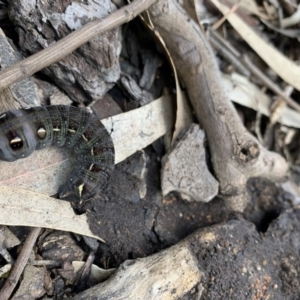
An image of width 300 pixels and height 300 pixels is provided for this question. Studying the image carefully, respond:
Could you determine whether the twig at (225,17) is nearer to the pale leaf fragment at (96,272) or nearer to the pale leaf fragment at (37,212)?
the pale leaf fragment at (37,212)

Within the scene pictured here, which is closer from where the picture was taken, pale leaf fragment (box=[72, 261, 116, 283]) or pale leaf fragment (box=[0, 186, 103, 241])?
pale leaf fragment (box=[0, 186, 103, 241])

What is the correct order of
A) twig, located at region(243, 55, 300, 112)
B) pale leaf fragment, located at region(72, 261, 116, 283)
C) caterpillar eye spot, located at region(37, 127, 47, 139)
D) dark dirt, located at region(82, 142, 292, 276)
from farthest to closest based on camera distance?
twig, located at region(243, 55, 300, 112), dark dirt, located at region(82, 142, 292, 276), pale leaf fragment, located at region(72, 261, 116, 283), caterpillar eye spot, located at region(37, 127, 47, 139)

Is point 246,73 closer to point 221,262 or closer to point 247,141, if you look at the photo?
point 247,141

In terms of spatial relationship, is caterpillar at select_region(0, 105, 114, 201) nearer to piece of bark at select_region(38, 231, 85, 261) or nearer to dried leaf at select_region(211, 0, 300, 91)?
piece of bark at select_region(38, 231, 85, 261)

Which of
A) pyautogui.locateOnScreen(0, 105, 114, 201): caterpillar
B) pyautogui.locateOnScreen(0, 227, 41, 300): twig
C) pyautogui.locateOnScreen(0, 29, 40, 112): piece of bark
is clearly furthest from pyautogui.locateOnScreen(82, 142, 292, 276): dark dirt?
pyautogui.locateOnScreen(0, 29, 40, 112): piece of bark

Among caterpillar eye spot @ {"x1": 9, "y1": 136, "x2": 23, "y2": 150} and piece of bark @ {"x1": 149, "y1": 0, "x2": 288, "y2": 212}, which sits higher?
caterpillar eye spot @ {"x1": 9, "y1": 136, "x2": 23, "y2": 150}

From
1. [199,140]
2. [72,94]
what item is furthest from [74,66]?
[199,140]
